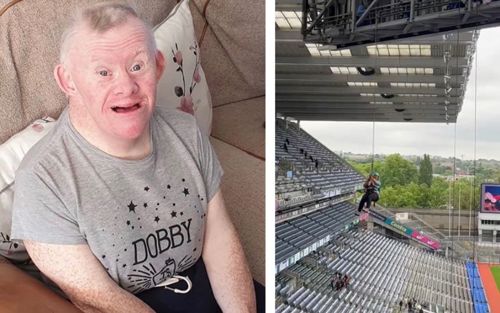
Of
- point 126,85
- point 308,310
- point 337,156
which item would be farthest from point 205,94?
point 308,310

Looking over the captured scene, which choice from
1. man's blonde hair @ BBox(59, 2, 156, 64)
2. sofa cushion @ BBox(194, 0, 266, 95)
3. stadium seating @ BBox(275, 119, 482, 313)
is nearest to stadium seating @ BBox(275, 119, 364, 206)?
stadium seating @ BBox(275, 119, 482, 313)

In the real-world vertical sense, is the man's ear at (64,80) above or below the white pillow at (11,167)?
above

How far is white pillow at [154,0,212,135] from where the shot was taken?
2.51 ft

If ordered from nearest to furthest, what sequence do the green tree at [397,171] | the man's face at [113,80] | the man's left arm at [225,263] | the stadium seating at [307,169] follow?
the man's face at [113,80], the man's left arm at [225,263], the stadium seating at [307,169], the green tree at [397,171]

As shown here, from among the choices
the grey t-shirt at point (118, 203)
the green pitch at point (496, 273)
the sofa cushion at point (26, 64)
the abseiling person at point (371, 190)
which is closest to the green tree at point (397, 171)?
the abseiling person at point (371, 190)

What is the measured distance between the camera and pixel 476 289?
3.49 feet

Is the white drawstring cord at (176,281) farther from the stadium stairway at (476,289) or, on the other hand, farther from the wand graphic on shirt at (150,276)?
the stadium stairway at (476,289)

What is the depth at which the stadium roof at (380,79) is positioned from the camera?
1049 millimetres

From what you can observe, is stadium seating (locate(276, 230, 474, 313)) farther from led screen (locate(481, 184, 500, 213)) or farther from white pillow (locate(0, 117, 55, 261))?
white pillow (locate(0, 117, 55, 261))

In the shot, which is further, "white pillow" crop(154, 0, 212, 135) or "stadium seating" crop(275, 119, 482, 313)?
"stadium seating" crop(275, 119, 482, 313)

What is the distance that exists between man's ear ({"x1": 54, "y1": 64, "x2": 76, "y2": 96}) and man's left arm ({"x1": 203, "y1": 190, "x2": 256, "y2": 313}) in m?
0.25

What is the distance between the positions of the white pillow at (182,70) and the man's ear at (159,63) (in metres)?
0.01

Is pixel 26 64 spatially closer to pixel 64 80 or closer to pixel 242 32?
pixel 64 80

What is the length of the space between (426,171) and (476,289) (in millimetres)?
265
